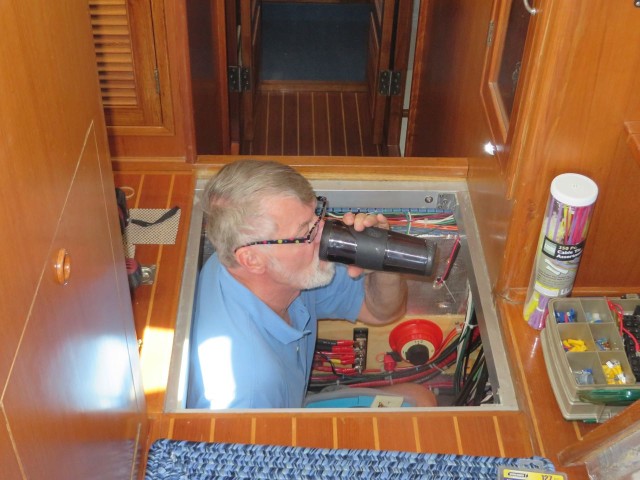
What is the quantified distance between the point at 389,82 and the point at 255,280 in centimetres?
203

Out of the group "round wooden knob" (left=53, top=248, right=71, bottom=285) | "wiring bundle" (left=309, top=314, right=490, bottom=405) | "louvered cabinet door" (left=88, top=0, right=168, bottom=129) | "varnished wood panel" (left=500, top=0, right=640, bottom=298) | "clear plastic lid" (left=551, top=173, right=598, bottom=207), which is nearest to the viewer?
"round wooden knob" (left=53, top=248, right=71, bottom=285)

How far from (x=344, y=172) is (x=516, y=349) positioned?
2.52 feet

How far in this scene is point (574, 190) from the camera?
1.48 m

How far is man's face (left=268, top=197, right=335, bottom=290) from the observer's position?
1845 millimetres

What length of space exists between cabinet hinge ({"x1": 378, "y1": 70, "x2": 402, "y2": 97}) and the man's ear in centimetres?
205

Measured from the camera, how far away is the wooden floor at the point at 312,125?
412 cm

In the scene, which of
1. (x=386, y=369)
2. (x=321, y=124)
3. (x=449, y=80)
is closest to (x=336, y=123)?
(x=321, y=124)

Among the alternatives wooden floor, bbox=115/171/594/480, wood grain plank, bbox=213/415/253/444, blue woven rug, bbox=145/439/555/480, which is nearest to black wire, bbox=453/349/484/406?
wooden floor, bbox=115/171/594/480

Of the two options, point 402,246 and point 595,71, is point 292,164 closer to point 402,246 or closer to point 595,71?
point 402,246

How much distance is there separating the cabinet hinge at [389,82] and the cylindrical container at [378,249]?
2106 mm

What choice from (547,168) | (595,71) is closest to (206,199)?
(547,168)

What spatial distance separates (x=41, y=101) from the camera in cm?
78

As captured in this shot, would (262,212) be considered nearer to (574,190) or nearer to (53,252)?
(574,190)

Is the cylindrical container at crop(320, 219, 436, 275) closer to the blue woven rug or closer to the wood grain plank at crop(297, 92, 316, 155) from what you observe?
the blue woven rug
